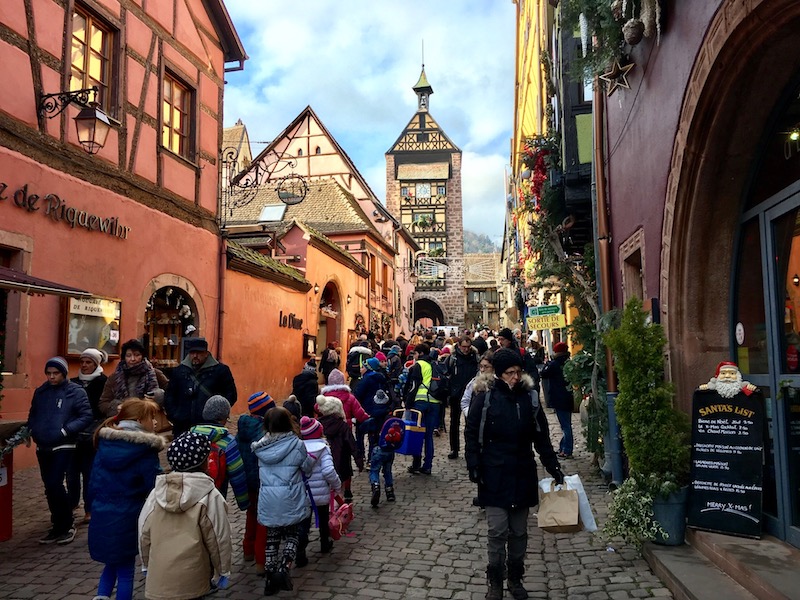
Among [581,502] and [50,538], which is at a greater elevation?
[581,502]

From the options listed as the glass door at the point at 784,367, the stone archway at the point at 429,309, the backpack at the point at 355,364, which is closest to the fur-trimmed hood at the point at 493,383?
the glass door at the point at 784,367

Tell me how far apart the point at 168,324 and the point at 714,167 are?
30.6ft

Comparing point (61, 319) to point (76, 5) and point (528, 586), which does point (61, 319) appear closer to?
point (76, 5)

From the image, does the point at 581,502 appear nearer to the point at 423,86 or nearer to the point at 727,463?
the point at 727,463

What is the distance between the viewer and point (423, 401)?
7.93m

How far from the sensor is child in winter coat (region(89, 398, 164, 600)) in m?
3.67

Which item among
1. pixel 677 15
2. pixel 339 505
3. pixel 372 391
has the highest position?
pixel 677 15

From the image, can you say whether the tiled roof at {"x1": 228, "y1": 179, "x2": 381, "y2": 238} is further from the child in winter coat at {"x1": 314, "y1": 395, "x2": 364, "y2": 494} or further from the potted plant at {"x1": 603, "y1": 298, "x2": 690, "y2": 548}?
the potted plant at {"x1": 603, "y1": 298, "x2": 690, "y2": 548}

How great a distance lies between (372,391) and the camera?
749 cm

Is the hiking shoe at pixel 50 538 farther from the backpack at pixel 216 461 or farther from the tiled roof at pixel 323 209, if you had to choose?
the tiled roof at pixel 323 209

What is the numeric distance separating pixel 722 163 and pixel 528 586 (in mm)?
3315

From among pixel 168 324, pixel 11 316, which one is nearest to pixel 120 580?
pixel 11 316

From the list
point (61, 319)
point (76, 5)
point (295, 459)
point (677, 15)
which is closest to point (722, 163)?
point (677, 15)

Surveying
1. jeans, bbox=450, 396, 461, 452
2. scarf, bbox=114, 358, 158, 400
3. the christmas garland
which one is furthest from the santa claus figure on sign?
the christmas garland
